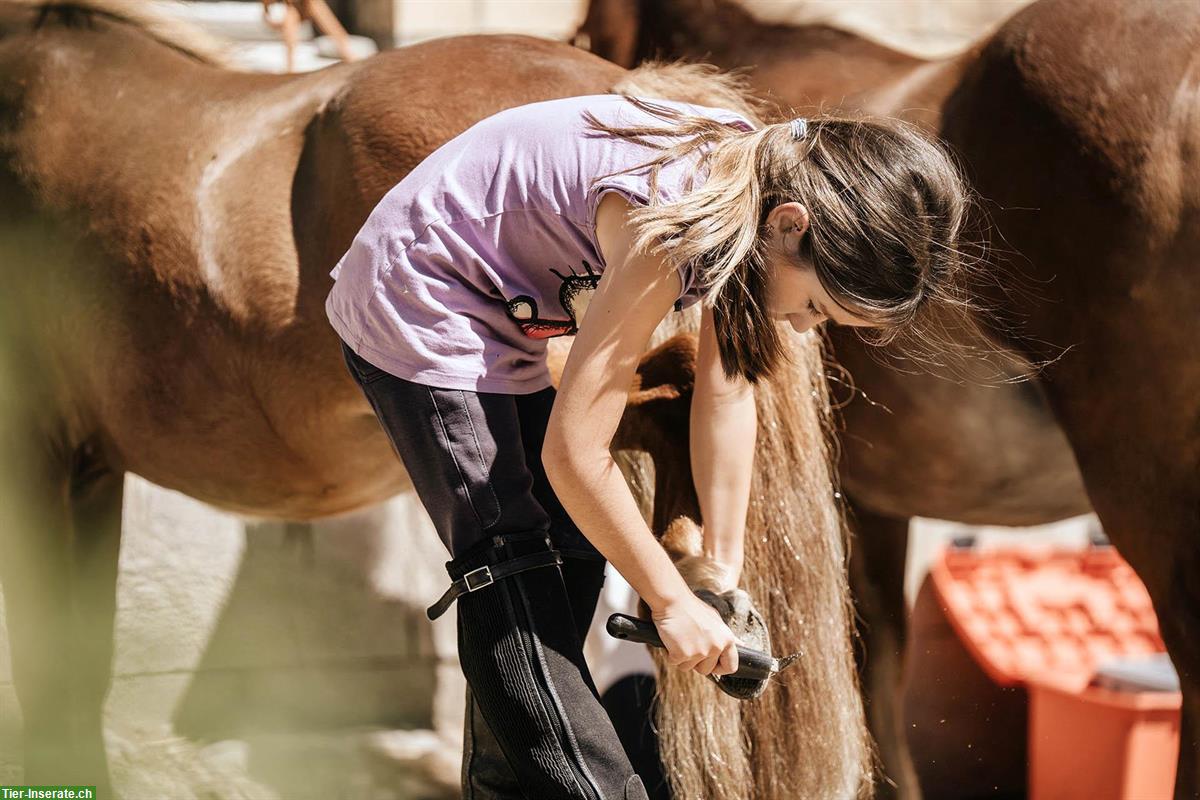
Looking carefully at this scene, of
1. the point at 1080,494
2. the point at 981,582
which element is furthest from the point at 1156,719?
the point at 981,582

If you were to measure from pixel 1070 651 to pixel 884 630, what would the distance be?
0.61 m

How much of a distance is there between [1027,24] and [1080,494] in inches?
34.9

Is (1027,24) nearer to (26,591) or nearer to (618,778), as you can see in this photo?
(618,778)

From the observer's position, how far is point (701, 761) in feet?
6.37

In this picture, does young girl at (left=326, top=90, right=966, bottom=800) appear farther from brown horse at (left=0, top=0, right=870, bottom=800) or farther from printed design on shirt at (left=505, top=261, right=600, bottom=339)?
brown horse at (left=0, top=0, right=870, bottom=800)

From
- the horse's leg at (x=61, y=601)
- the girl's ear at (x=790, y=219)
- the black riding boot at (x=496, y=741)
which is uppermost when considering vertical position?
the girl's ear at (x=790, y=219)

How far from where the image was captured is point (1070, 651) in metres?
2.96

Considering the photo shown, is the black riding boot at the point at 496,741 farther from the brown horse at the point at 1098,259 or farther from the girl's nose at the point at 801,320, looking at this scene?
the brown horse at the point at 1098,259

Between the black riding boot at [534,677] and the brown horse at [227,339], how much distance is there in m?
0.39

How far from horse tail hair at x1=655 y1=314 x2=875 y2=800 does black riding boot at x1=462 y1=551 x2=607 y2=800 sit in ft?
1.33

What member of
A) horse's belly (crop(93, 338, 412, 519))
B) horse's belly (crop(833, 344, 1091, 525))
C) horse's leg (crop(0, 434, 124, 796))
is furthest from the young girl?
horse's leg (crop(0, 434, 124, 796))

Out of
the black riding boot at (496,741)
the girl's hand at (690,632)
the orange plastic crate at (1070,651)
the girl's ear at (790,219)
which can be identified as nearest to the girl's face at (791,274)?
the girl's ear at (790,219)

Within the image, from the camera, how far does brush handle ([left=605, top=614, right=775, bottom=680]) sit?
4.51ft

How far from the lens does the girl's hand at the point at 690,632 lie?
1.33 m
